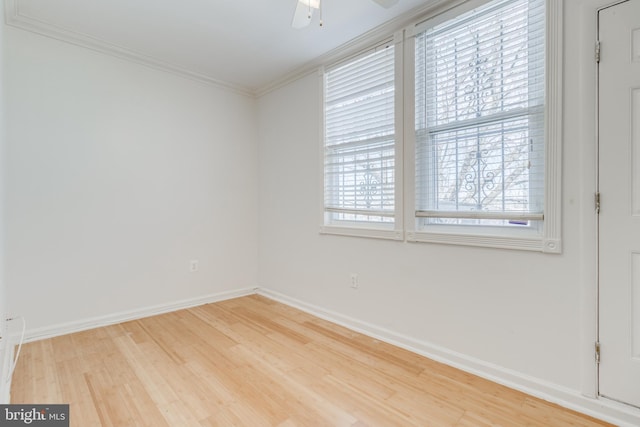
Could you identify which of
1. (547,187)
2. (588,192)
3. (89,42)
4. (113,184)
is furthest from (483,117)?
(89,42)

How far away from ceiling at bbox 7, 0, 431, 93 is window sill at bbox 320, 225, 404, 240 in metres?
1.66

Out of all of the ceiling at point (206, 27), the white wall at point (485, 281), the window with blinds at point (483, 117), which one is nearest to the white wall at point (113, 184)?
the ceiling at point (206, 27)

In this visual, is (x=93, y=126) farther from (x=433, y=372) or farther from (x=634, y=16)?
(x=634, y=16)

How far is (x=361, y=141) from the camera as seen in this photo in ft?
9.12

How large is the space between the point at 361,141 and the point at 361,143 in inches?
0.7

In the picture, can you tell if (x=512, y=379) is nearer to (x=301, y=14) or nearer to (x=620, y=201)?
(x=620, y=201)

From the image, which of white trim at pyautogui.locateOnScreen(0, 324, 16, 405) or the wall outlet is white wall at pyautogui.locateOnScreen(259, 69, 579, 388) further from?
white trim at pyautogui.locateOnScreen(0, 324, 16, 405)

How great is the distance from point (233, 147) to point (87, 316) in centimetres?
223

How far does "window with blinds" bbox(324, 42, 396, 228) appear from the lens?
2.57 meters

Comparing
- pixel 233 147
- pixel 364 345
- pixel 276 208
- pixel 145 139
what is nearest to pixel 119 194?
pixel 145 139

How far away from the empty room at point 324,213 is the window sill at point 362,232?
0.02m

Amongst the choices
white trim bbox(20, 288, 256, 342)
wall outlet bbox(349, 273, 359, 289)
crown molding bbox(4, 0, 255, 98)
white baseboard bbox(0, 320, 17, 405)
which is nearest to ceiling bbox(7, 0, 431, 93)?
crown molding bbox(4, 0, 255, 98)

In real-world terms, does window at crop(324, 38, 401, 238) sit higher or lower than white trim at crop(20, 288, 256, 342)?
higher

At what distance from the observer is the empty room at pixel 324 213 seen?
1.63 meters
